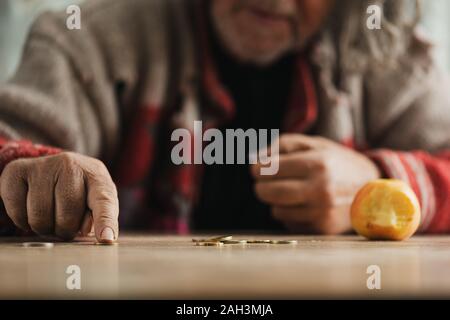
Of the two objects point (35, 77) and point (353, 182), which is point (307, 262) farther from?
point (35, 77)

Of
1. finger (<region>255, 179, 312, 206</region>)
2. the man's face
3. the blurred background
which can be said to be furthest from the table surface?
the blurred background

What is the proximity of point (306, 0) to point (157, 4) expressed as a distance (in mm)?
260

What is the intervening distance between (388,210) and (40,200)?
33cm

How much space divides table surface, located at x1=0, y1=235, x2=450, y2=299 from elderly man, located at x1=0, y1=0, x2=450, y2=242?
0.37 meters

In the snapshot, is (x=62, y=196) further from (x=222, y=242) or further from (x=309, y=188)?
(x=309, y=188)

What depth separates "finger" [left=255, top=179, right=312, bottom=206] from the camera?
853 mm

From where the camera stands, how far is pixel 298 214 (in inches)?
34.1

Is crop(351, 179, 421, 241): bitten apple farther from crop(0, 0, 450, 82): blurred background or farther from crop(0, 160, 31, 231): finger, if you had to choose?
crop(0, 0, 450, 82): blurred background

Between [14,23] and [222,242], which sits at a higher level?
[14,23]

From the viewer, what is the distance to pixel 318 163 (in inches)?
34.2

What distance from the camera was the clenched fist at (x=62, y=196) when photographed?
23.2 inches

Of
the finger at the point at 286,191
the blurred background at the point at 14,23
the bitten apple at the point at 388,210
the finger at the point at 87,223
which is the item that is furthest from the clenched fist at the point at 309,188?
the blurred background at the point at 14,23

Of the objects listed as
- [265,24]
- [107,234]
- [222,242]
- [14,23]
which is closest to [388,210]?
[222,242]
